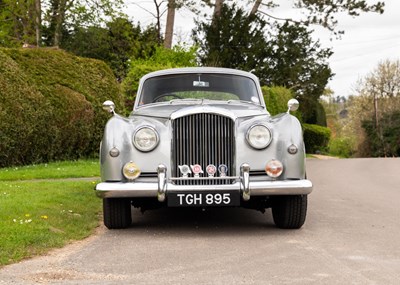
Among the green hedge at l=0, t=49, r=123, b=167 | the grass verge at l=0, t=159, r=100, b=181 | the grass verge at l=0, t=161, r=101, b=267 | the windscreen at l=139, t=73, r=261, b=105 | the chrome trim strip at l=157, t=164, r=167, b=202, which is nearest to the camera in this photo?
the grass verge at l=0, t=161, r=101, b=267

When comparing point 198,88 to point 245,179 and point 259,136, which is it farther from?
point 245,179

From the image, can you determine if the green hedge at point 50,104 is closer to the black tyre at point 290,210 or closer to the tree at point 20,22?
the black tyre at point 290,210

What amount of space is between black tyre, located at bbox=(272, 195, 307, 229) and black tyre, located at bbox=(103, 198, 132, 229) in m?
1.61

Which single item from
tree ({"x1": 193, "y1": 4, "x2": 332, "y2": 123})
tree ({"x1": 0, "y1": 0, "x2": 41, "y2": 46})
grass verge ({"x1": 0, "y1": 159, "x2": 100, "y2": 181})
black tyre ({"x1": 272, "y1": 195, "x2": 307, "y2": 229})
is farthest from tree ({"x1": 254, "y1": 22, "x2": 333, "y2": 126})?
black tyre ({"x1": 272, "y1": 195, "x2": 307, "y2": 229})

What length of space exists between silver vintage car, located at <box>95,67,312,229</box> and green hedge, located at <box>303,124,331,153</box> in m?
38.4

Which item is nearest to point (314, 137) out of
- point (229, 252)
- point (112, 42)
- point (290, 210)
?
point (112, 42)

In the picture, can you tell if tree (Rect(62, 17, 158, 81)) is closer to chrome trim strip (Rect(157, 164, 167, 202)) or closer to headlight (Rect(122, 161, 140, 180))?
headlight (Rect(122, 161, 140, 180))

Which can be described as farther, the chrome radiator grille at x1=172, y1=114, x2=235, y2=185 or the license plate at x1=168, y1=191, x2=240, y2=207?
the chrome radiator grille at x1=172, y1=114, x2=235, y2=185

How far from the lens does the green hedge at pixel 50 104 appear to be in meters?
15.7

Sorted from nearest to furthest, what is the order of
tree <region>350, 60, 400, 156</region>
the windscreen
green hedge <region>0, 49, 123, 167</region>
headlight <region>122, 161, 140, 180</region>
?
1. headlight <region>122, 161, 140, 180</region>
2. the windscreen
3. green hedge <region>0, 49, 123, 167</region>
4. tree <region>350, 60, 400, 156</region>

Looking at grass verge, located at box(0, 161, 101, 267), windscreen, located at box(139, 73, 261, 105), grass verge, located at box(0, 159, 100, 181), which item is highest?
windscreen, located at box(139, 73, 261, 105)

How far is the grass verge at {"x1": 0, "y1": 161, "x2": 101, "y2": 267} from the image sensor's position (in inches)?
250


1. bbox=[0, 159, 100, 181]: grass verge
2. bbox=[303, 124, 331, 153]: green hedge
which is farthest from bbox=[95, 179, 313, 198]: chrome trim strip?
bbox=[303, 124, 331, 153]: green hedge

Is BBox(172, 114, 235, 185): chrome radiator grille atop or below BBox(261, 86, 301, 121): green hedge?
below
